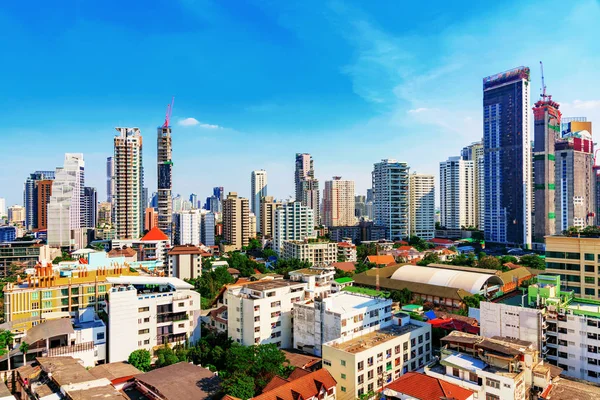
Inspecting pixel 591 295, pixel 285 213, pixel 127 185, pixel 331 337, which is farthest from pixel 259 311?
pixel 127 185

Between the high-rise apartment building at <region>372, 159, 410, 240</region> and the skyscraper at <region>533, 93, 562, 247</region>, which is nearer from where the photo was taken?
the skyscraper at <region>533, 93, 562, 247</region>

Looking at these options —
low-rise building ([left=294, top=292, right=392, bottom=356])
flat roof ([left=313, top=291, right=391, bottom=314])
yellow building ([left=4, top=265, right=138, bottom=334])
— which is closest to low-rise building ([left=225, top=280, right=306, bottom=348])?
low-rise building ([left=294, top=292, right=392, bottom=356])

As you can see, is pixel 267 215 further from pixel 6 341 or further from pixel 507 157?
pixel 6 341

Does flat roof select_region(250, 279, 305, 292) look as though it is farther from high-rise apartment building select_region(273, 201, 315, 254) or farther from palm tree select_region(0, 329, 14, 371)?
high-rise apartment building select_region(273, 201, 315, 254)

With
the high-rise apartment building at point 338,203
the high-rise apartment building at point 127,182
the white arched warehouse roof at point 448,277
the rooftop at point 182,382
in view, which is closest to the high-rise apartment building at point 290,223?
the white arched warehouse roof at point 448,277

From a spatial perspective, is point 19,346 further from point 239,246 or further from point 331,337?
point 239,246

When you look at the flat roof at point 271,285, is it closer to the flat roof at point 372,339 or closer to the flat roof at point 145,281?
the flat roof at point 145,281
